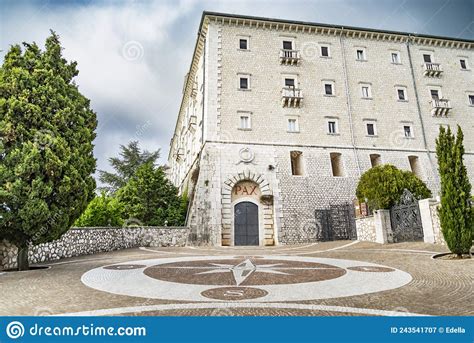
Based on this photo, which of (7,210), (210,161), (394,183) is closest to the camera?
(7,210)

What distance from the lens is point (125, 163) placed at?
34500mm

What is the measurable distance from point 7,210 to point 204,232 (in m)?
11.6

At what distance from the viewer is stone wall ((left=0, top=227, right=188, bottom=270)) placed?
29.0 ft

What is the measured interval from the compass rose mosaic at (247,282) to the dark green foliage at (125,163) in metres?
28.1

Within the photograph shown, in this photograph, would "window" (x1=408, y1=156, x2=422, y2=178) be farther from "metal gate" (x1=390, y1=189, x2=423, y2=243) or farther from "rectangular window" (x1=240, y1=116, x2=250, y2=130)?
"rectangular window" (x1=240, y1=116, x2=250, y2=130)

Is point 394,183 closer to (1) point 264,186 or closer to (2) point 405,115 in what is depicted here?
(1) point 264,186

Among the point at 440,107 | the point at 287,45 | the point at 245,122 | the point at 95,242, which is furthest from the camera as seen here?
the point at 440,107

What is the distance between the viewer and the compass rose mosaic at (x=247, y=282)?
4750 mm

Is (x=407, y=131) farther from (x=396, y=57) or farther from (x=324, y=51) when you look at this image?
(x=324, y=51)

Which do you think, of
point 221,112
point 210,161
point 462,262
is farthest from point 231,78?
point 462,262

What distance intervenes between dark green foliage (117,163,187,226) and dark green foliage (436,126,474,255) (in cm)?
1589

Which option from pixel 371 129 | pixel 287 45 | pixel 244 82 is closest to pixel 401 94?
pixel 371 129

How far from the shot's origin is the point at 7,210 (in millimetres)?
7387

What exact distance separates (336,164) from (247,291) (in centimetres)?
2013
